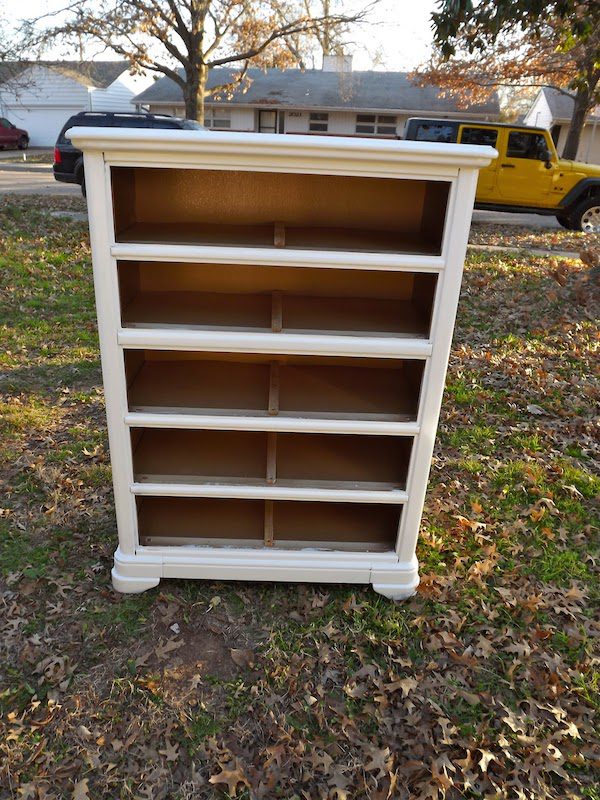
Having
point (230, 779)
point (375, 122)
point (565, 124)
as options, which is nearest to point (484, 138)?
point (230, 779)

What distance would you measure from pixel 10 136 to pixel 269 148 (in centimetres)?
3459

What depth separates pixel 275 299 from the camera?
3092 mm

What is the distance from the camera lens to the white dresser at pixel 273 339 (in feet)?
8.08

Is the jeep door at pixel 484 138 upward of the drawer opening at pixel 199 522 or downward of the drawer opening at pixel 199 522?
upward

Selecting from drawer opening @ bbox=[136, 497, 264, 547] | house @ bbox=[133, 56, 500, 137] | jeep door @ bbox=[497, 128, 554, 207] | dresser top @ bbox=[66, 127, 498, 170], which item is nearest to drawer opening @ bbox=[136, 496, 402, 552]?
drawer opening @ bbox=[136, 497, 264, 547]

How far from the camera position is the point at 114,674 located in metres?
2.74

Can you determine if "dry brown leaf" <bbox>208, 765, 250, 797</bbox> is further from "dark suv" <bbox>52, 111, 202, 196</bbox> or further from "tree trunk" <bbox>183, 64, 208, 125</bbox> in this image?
"tree trunk" <bbox>183, 64, 208, 125</bbox>

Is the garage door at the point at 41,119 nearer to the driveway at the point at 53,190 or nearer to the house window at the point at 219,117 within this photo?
the house window at the point at 219,117

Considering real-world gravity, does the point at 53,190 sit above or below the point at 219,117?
below

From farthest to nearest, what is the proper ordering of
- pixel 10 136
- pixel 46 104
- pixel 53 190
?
pixel 46 104
pixel 10 136
pixel 53 190

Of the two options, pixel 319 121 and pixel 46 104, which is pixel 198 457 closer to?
pixel 319 121

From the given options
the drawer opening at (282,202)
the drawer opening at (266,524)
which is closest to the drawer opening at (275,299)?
the drawer opening at (282,202)

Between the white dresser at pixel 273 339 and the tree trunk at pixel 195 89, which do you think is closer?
the white dresser at pixel 273 339

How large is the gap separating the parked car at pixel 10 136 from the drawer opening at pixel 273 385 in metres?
33.4
